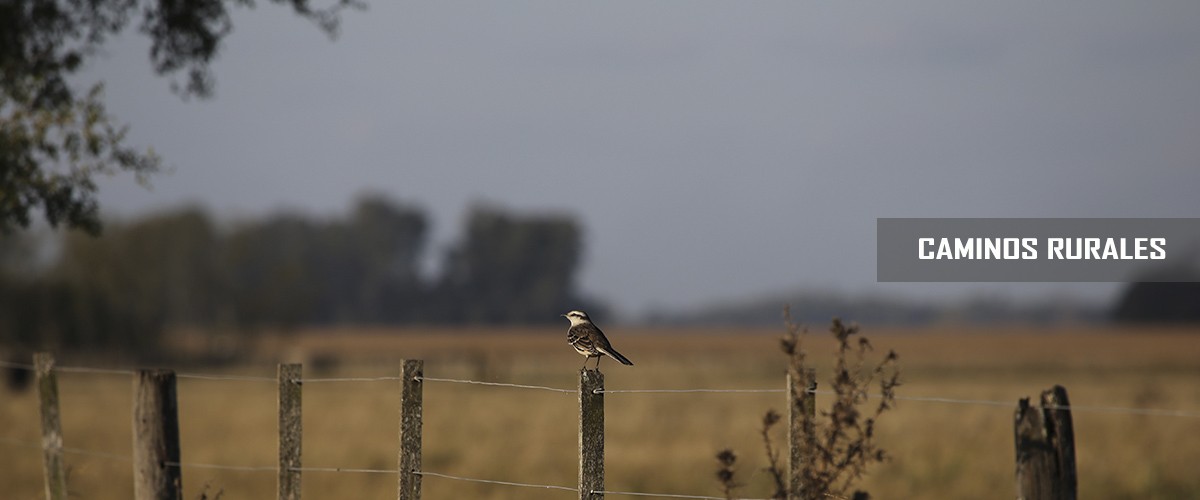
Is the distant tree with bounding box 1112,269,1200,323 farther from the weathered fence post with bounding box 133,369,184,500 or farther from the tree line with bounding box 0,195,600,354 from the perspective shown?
the weathered fence post with bounding box 133,369,184,500

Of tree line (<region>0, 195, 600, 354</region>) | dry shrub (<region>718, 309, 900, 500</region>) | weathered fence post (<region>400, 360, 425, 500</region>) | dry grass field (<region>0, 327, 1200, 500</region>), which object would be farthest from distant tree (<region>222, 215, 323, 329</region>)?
dry shrub (<region>718, 309, 900, 500</region>)

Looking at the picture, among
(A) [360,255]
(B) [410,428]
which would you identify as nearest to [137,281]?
(A) [360,255]

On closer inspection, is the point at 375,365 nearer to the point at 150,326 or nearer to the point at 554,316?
the point at 150,326

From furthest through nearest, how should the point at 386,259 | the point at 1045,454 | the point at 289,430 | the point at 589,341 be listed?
1. the point at 386,259
2. the point at 289,430
3. the point at 589,341
4. the point at 1045,454

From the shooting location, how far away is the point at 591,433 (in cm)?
782

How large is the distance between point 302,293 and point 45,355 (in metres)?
84.6

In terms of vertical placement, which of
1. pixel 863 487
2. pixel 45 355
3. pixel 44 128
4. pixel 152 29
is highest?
pixel 152 29

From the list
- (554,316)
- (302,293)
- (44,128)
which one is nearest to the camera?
(44,128)

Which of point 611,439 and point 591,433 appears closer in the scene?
point 591,433

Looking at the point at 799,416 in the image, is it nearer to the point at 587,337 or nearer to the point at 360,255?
the point at 587,337

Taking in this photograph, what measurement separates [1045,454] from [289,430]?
4.87m

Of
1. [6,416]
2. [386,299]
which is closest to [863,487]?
[6,416]

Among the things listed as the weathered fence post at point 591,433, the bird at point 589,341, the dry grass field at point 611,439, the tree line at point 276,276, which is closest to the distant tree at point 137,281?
the tree line at point 276,276

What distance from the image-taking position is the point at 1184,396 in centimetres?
4416
